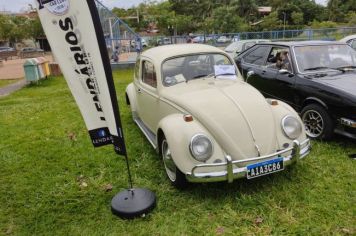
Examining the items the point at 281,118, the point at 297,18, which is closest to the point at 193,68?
the point at 281,118

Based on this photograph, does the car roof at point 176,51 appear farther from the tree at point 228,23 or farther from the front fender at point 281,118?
the tree at point 228,23

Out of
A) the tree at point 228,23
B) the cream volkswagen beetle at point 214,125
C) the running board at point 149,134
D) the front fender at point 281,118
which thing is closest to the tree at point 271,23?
the tree at point 228,23

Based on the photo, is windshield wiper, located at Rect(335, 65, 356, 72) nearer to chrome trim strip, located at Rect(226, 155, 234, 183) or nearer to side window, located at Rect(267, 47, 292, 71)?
side window, located at Rect(267, 47, 292, 71)

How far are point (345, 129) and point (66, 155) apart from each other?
177 inches

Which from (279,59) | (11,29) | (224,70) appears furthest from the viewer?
(11,29)

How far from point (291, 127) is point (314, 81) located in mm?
1654

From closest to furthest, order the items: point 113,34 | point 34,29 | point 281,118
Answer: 1. point 281,118
2. point 113,34
3. point 34,29

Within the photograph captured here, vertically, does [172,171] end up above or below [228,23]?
below

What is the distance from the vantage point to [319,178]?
3.98 meters

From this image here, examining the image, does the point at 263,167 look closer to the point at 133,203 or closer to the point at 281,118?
the point at 281,118

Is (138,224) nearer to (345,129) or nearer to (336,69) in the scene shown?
(345,129)

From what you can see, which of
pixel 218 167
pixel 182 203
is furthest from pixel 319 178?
pixel 182 203

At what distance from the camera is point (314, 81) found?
5.05m

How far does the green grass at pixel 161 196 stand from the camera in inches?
126
